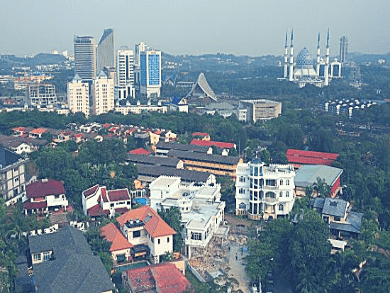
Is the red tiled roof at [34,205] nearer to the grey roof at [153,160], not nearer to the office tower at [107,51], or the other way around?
the grey roof at [153,160]

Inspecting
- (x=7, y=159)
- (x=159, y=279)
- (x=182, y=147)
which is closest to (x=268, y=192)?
(x=159, y=279)

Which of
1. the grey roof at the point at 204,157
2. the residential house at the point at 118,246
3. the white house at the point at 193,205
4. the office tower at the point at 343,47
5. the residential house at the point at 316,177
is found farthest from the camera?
the office tower at the point at 343,47

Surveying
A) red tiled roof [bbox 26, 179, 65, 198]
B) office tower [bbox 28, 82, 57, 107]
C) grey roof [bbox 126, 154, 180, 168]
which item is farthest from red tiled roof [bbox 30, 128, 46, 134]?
office tower [bbox 28, 82, 57, 107]

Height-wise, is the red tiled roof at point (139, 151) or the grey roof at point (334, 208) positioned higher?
the red tiled roof at point (139, 151)

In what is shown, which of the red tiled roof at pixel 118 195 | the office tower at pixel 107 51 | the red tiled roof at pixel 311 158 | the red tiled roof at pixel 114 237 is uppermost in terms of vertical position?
the office tower at pixel 107 51

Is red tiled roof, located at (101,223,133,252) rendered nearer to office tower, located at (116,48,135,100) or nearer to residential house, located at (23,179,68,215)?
residential house, located at (23,179,68,215)

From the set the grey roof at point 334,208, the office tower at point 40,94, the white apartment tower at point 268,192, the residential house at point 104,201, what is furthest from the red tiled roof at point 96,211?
the office tower at point 40,94

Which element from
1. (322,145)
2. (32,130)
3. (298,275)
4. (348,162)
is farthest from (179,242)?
(32,130)

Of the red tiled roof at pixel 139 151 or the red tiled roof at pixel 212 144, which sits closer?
the red tiled roof at pixel 139 151
